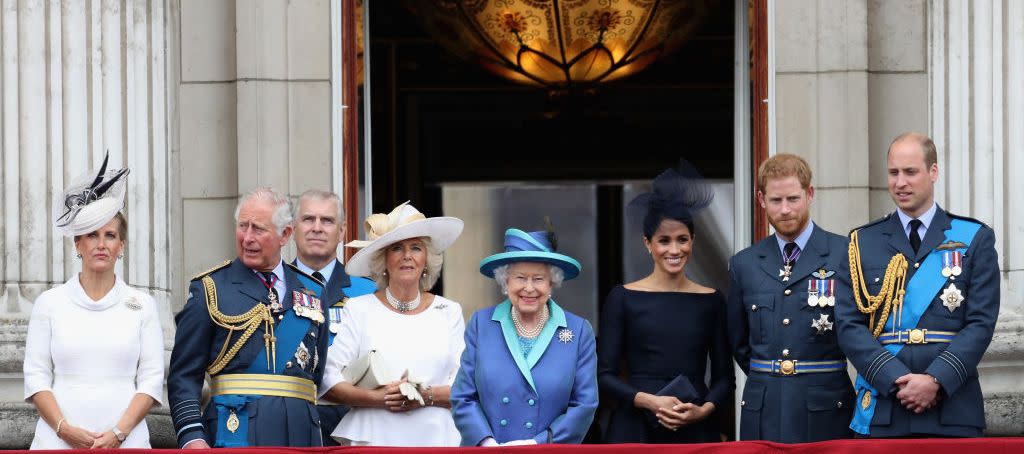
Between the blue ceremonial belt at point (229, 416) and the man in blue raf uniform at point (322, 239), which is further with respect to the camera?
the man in blue raf uniform at point (322, 239)

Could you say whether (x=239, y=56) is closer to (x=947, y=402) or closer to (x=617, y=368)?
(x=617, y=368)

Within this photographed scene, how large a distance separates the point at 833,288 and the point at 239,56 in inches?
132

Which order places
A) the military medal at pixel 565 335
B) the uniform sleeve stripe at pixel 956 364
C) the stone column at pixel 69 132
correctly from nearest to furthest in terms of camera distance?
the uniform sleeve stripe at pixel 956 364, the military medal at pixel 565 335, the stone column at pixel 69 132

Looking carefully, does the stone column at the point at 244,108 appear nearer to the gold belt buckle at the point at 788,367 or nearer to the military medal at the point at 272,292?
the military medal at the point at 272,292

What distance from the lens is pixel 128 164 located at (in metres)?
8.87

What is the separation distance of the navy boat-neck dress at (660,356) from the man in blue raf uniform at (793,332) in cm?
11

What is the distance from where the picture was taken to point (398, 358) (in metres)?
7.10

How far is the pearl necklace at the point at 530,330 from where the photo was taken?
6961mm

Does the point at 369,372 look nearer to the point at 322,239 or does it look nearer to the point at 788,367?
the point at 322,239

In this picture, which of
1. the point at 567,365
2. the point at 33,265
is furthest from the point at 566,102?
the point at 567,365

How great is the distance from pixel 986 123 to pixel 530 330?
304 centimetres

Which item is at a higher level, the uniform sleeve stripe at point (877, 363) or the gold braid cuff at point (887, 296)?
the gold braid cuff at point (887, 296)

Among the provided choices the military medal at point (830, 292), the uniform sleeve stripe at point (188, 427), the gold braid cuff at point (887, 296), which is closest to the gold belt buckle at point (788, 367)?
the military medal at point (830, 292)

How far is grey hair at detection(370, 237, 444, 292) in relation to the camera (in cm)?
723
